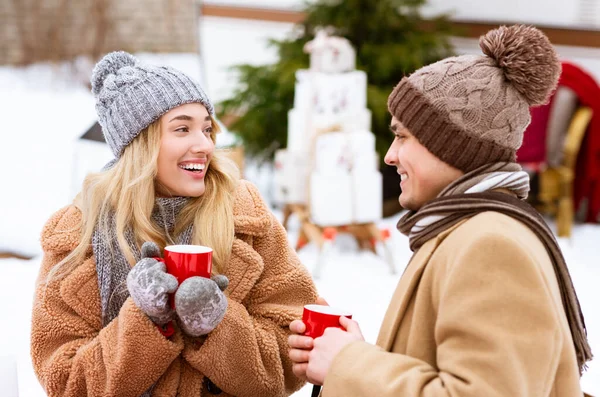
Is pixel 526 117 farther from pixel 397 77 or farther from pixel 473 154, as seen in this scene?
pixel 397 77

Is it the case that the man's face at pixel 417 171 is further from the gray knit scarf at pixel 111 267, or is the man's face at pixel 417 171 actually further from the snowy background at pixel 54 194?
the snowy background at pixel 54 194

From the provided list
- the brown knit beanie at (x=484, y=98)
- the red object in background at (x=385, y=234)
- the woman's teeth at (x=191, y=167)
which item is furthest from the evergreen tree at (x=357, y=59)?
the brown knit beanie at (x=484, y=98)

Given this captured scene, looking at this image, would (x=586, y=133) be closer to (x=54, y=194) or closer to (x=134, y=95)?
(x=54, y=194)

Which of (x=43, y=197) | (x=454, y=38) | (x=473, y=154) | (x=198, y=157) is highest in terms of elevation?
(x=473, y=154)

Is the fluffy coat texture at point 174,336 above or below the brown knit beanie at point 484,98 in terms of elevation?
below

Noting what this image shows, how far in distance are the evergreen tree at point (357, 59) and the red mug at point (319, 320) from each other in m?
4.39

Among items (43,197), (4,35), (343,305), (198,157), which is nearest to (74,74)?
(4,35)

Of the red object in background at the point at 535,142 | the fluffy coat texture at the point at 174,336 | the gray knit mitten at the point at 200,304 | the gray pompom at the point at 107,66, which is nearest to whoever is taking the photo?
the gray knit mitten at the point at 200,304

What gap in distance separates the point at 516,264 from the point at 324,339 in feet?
1.37

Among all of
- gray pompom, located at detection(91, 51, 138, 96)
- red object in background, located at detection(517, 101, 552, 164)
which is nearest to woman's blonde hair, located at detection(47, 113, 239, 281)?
gray pompom, located at detection(91, 51, 138, 96)

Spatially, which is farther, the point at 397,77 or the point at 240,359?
the point at 397,77

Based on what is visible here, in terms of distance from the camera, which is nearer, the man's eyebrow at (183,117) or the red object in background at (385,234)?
the man's eyebrow at (183,117)

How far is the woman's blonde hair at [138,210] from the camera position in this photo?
1.77 meters

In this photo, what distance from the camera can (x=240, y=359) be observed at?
1723 mm
